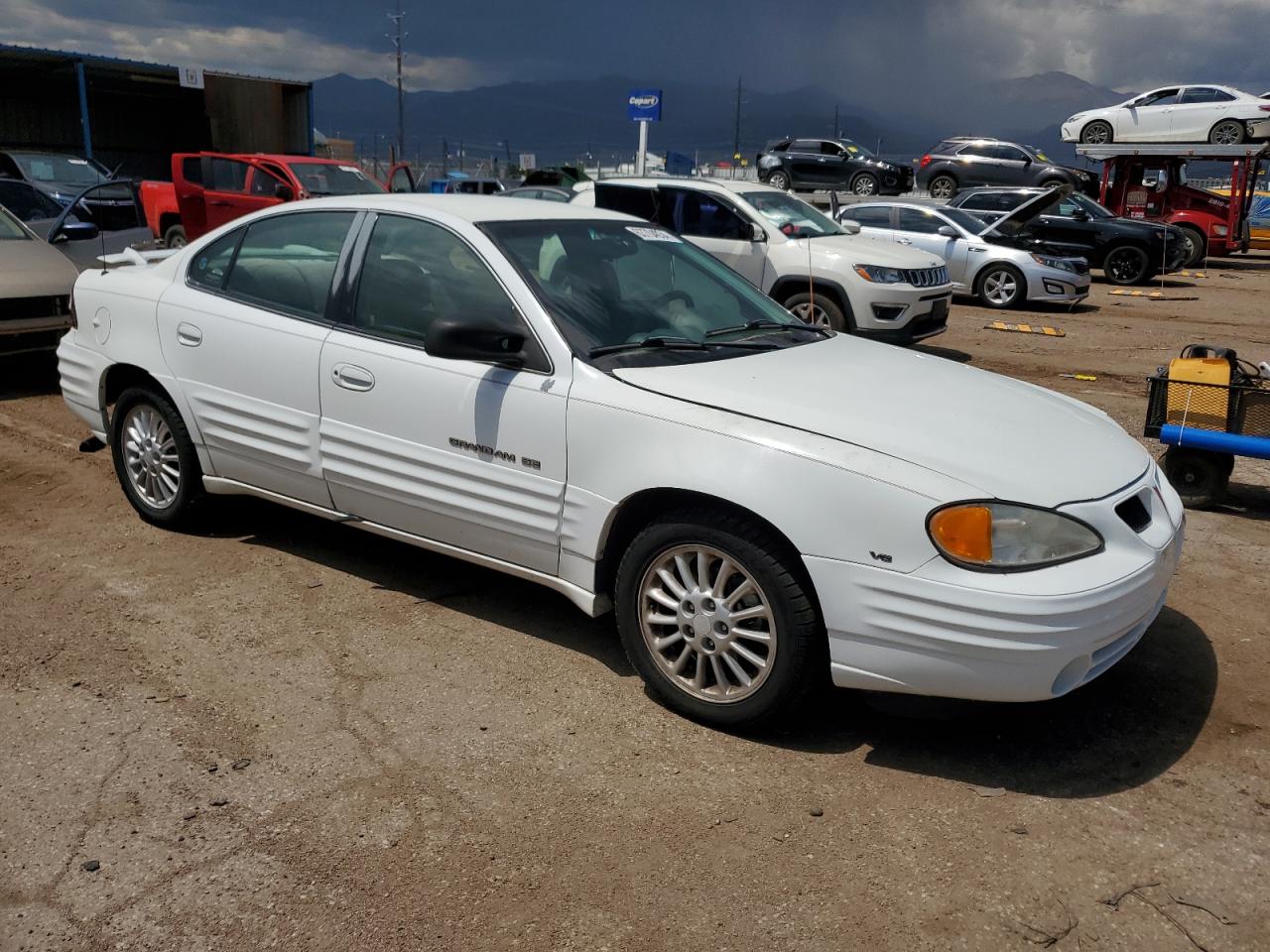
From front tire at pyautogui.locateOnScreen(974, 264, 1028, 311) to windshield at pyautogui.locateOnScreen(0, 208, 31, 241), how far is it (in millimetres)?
11701

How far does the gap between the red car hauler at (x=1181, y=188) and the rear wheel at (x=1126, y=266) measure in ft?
16.1

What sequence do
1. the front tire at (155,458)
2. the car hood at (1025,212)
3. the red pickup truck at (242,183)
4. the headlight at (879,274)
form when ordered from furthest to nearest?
the red pickup truck at (242,183) → the car hood at (1025,212) → the headlight at (879,274) → the front tire at (155,458)

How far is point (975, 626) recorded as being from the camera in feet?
9.68

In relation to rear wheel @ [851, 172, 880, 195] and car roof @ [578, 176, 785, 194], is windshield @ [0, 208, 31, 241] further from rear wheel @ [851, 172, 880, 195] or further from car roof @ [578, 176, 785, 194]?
rear wheel @ [851, 172, 880, 195]

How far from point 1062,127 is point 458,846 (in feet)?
84.9

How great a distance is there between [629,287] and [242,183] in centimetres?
1251

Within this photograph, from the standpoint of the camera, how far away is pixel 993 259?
588 inches

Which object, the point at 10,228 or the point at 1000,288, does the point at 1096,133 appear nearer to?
the point at 1000,288

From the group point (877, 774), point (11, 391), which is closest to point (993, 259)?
point (11, 391)

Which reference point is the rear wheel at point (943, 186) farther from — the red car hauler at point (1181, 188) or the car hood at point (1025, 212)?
the car hood at point (1025, 212)

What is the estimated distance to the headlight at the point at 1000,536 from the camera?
9.81 feet

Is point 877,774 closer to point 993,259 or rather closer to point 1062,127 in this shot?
point 993,259

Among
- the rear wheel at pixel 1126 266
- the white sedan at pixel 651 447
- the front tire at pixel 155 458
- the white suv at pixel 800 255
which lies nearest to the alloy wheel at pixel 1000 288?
the white suv at pixel 800 255

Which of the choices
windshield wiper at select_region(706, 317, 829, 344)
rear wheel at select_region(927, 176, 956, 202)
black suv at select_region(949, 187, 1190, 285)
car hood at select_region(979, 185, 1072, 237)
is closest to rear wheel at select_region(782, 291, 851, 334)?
car hood at select_region(979, 185, 1072, 237)
